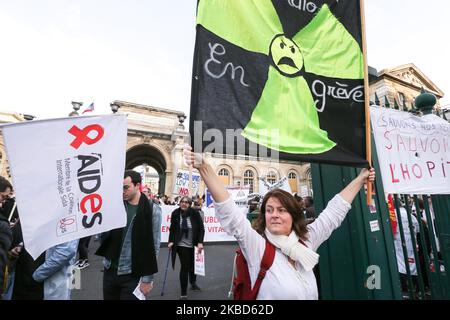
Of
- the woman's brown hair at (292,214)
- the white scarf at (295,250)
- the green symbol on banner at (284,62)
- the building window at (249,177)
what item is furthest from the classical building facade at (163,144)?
the white scarf at (295,250)

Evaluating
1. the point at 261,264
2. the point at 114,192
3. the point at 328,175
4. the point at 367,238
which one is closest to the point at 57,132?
the point at 114,192

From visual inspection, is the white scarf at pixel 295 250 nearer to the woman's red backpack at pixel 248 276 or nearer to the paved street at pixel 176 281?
the woman's red backpack at pixel 248 276

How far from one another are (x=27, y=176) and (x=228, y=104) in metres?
1.64

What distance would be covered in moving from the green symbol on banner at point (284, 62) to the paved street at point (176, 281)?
13.0 feet

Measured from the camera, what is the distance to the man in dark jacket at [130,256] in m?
2.68

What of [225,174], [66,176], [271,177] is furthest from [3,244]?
[271,177]

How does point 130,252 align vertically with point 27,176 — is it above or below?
below

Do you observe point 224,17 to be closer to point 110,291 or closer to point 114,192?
point 114,192

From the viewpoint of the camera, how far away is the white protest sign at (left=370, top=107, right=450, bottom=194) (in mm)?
2410

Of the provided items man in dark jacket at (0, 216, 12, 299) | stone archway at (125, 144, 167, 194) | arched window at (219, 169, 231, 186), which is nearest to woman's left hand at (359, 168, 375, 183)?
man in dark jacket at (0, 216, 12, 299)

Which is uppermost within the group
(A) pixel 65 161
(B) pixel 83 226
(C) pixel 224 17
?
(C) pixel 224 17

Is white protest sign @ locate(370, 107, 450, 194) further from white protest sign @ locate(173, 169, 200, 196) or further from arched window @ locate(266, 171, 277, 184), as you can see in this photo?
arched window @ locate(266, 171, 277, 184)

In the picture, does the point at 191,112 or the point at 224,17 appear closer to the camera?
the point at 191,112

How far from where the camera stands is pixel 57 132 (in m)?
2.14
